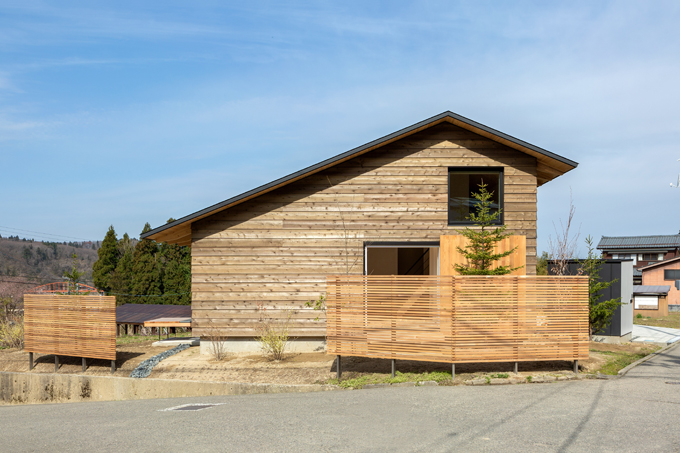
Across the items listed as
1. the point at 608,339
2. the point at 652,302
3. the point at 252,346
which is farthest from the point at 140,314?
the point at 652,302

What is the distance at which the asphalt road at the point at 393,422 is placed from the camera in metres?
6.64

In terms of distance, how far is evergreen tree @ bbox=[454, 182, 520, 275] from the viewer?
44.9 feet

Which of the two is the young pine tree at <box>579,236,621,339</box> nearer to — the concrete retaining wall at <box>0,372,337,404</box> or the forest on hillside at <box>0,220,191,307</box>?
the concrete retaining wall at <box>0,372,337,404</box>

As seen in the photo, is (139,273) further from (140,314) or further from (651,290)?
(651,290)

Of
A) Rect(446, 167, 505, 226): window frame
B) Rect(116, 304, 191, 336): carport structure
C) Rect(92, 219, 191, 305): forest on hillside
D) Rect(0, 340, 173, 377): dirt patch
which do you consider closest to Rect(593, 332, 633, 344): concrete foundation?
Rect(446, 167, 505, 226): window frame

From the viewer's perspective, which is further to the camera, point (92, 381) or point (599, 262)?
point (599, 262)

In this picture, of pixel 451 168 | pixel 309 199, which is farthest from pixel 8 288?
pixel 451 168

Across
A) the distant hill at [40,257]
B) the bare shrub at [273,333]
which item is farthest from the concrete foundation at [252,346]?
the distant hill at [40,257]

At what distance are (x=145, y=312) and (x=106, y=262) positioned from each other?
27.4 m

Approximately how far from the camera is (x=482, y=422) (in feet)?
24.5

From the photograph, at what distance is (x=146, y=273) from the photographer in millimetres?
50094

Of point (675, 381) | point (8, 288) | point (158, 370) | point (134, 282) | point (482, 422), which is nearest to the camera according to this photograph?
point (482, 422)

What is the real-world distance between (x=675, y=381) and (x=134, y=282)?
47439 mm

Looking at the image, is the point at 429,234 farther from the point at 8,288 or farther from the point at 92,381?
the point at 8,288
